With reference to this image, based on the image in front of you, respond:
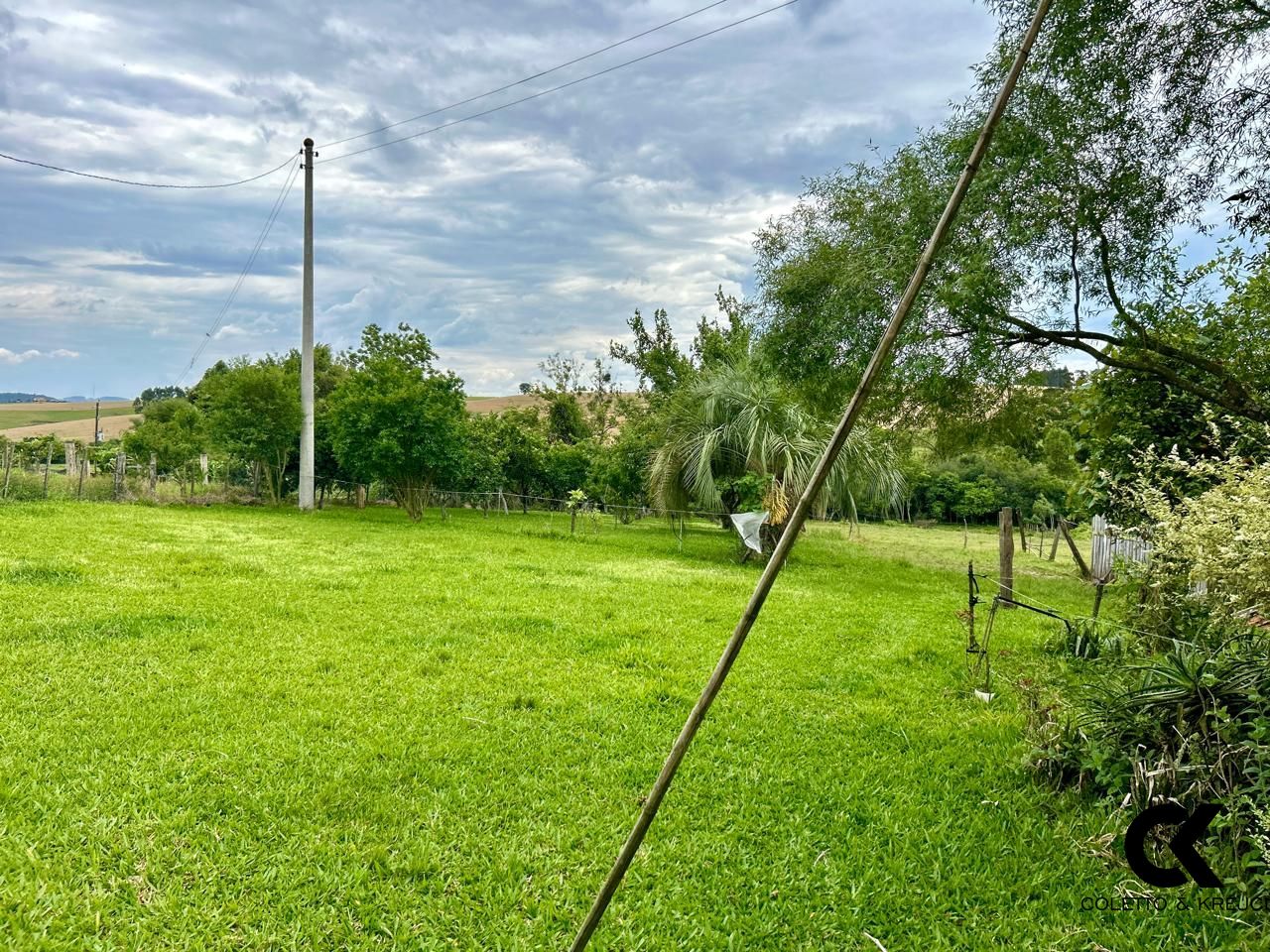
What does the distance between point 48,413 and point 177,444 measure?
90.0 ft

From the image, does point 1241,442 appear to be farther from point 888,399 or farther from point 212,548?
point 212,548

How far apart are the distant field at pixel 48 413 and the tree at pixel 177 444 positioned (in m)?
14.7

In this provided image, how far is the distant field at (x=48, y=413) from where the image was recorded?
106 feet

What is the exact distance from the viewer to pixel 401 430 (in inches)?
559

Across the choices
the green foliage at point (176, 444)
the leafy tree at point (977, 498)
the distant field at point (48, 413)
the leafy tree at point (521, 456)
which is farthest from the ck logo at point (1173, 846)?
the distant field at point (48, 413)

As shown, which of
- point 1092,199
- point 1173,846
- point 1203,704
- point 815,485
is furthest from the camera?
point 1092,199

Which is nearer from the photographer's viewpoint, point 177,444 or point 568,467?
point 177,444

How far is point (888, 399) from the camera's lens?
8.91 meters

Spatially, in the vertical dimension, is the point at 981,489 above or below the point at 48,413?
below

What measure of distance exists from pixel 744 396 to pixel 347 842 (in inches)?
383

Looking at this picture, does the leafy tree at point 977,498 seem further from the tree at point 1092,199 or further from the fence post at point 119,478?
the fence post at point 119,478

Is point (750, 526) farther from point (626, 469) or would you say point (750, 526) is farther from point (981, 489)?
point (981, 489)

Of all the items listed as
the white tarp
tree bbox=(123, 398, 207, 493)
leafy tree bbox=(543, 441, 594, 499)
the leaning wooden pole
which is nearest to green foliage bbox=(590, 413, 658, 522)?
leafy tree bbox=(543, 441, 594, 499)

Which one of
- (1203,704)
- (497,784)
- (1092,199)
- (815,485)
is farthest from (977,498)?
(815,485)
